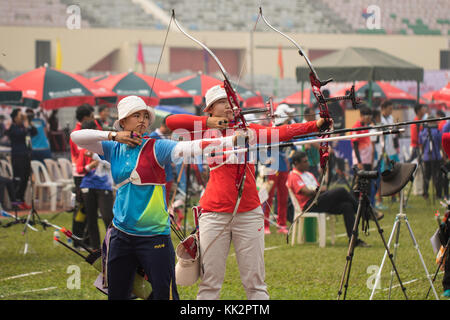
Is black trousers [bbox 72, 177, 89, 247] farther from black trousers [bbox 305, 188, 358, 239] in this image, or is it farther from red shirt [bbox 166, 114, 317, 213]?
red shirt [bbox 166, 114, 317, 213]

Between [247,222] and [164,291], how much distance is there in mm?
757

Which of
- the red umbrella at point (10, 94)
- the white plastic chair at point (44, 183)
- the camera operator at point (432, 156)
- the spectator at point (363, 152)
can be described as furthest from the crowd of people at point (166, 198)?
the camera operator at point (432, 156)

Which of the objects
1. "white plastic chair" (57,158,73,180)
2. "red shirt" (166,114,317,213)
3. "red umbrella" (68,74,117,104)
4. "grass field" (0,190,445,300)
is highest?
"red umbrella" (68,74,117,104)

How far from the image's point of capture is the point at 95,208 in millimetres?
7992

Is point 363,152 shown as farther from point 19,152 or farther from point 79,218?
point 19,152

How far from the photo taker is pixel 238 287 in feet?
22.1

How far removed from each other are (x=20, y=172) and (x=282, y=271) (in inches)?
250

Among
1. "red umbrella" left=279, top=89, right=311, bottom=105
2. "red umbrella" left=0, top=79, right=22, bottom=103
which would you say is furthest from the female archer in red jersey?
"red umbrella" left=279, top=89, right=311, bottom=105

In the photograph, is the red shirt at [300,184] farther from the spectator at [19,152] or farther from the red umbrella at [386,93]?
the red umbrella at [386,93]

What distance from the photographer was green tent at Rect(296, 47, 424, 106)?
1422 centimetres

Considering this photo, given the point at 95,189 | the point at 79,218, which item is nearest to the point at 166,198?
the point at 95,189

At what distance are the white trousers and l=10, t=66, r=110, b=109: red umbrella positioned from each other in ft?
27.7

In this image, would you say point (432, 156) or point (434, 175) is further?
point (432, 156)

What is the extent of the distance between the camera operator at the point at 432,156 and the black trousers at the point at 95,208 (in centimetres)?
699
